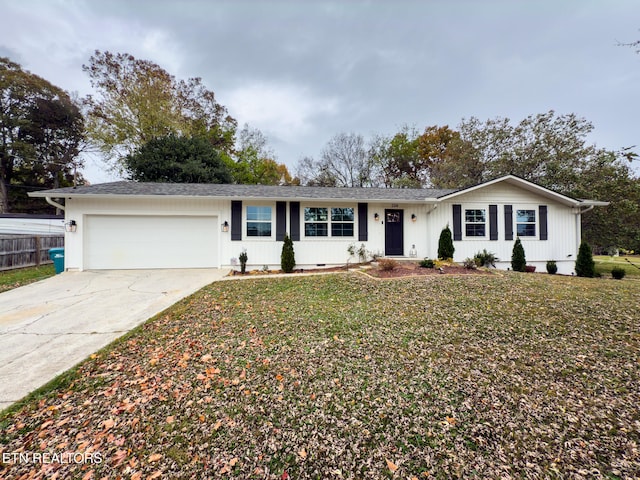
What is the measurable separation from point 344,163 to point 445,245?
1395 cm

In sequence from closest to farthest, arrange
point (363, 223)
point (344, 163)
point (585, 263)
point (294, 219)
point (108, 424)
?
1. point (108, 424)
2. point (585, 263)
3. point (294, 219)
4. point (363, 223)
5. point (344, 163)

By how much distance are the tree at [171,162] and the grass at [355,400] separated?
12.5m

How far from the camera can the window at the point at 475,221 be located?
964 cm

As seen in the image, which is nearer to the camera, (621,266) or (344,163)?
(621,266)

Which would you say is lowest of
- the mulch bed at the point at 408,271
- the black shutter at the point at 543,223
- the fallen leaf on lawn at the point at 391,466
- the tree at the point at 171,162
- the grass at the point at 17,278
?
the fallen leaf on lawn at the point at 391,466

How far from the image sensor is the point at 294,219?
9.03 m

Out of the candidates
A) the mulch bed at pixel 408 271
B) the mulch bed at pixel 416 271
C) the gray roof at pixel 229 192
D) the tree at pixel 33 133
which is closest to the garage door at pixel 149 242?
the gray roof at pixel 229 192

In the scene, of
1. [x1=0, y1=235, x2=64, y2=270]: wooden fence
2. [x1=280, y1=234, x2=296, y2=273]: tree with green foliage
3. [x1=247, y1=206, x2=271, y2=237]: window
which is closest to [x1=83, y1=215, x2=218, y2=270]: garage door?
[x1=247, y1=206, x2=271, y2=237]: window

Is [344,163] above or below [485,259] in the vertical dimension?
above

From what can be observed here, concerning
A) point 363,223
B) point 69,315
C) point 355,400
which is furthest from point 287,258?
point 355,400

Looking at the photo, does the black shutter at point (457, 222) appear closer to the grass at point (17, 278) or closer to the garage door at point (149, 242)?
the garage door at point (149, 242)

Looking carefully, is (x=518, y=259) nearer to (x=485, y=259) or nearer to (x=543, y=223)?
(x=485, y=259)

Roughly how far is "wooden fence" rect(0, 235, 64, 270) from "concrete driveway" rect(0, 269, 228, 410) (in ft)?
11.7

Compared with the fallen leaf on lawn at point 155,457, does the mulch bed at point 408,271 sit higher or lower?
higher
